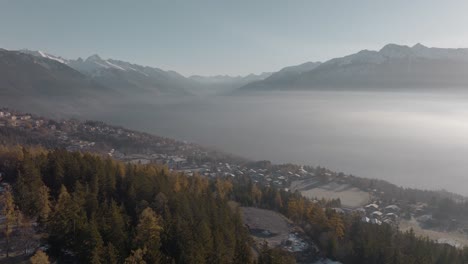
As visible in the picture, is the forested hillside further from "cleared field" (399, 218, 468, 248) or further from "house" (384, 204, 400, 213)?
"house" (384, 204, 400, 213)

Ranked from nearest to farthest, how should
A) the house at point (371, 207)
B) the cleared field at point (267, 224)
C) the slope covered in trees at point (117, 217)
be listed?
the slope covered in trees at point (117, 217), the cleared field at point (267, 224), the house at point (371, 207)

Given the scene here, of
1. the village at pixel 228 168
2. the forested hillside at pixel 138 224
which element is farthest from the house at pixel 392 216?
the forested hillside at pixel 138 224

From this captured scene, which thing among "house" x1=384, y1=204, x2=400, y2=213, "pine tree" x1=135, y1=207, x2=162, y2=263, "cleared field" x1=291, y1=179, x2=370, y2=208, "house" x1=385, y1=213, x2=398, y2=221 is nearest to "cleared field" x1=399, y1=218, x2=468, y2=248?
"house" x1=385, y1=213, x2=398, y2=221

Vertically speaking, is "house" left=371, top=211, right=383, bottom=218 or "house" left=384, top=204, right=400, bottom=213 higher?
"house" left=371, top=211, right=383, bottom=218

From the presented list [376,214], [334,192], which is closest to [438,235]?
[376,214]

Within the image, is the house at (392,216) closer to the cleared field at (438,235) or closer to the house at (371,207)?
the cleared field at (438,235)

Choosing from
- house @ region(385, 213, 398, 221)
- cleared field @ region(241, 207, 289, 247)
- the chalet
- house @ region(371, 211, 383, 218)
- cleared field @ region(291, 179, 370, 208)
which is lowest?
cleared field @ region(291, 179, 370, 208)

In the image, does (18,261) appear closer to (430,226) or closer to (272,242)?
(272,242)
